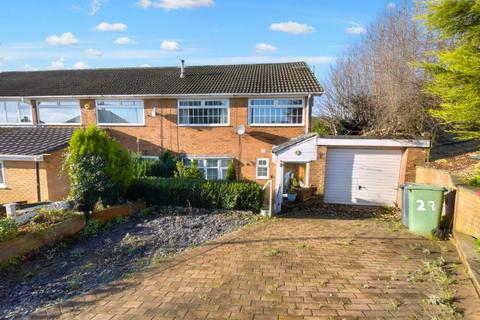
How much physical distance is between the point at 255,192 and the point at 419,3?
6307mm

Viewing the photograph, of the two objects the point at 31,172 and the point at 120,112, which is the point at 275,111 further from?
the point at 31,172

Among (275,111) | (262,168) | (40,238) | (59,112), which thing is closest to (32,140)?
(59,112)

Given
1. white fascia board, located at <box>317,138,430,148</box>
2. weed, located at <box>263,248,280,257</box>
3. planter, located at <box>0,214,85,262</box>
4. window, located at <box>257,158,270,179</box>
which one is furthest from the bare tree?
planter, located at <box>0,214,85,262</box>

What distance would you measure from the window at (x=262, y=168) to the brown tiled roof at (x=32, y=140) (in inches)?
380

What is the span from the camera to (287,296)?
369 cm

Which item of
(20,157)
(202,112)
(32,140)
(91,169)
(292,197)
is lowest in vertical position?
(292,197)

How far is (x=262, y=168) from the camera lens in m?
14.4

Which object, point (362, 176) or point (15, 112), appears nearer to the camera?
point (362, 176)

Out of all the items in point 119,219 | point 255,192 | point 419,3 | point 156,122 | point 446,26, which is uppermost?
point 419,3

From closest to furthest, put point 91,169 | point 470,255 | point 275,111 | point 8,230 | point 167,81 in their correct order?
point 470,255
point 8,230
point 91,169
point 275,111
point 167,81

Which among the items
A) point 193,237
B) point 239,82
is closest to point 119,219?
point 193,237

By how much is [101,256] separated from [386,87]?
11.5 metres

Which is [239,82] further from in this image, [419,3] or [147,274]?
[147,274]

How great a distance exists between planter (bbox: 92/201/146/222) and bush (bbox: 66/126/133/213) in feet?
1.11
